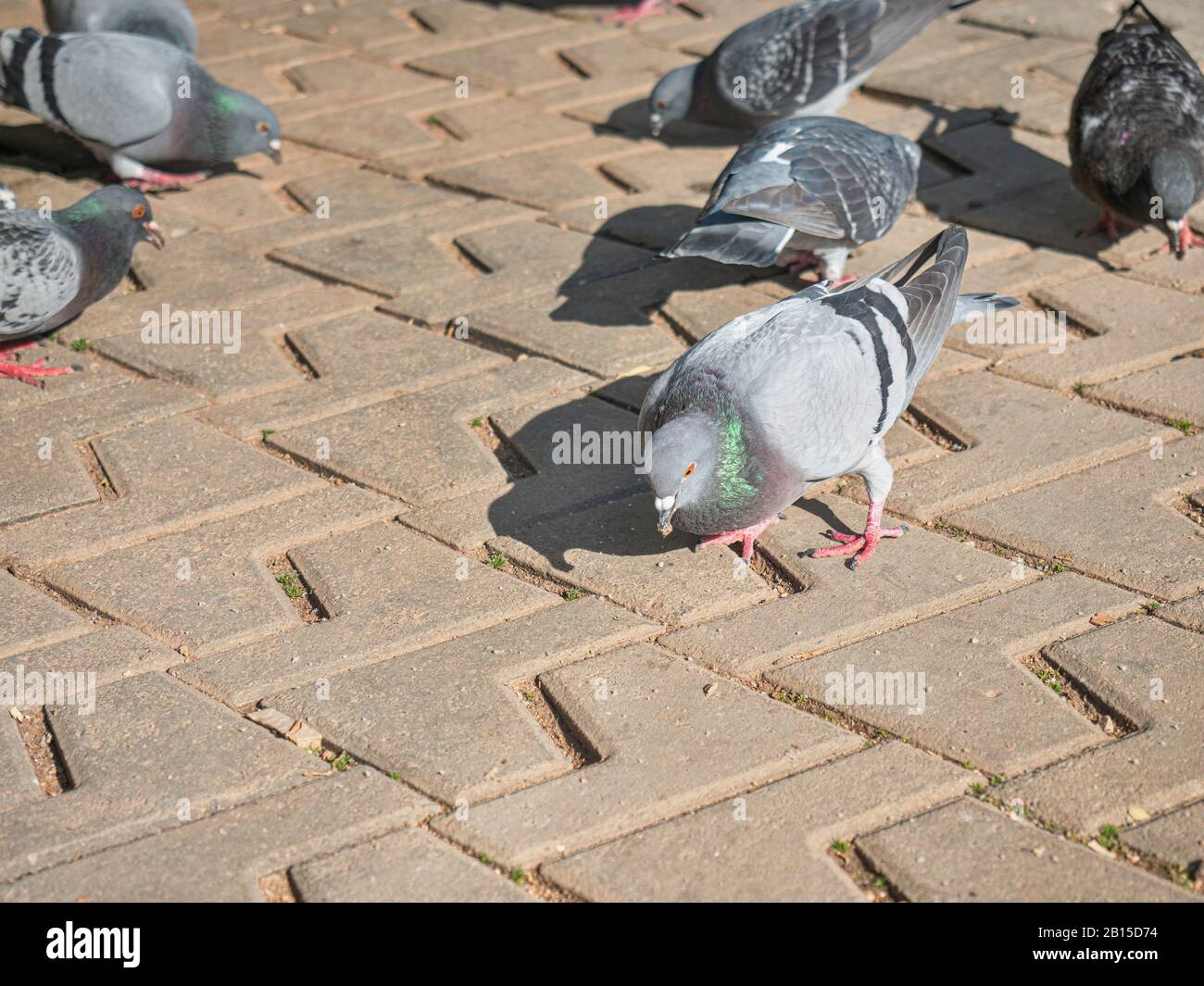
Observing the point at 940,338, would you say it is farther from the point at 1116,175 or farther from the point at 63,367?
the point at 63,367

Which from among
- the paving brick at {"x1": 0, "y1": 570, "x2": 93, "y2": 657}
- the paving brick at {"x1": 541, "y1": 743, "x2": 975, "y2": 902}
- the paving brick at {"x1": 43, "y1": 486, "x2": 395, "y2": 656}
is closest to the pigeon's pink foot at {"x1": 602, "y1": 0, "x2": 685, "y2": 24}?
the paving brick at {"x1": 43, "y1": 486, "x2": 395, "y2": 656}

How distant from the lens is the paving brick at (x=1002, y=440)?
12.0 ft

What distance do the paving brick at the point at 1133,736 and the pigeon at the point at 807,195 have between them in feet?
5.64

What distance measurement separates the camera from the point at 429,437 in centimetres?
404

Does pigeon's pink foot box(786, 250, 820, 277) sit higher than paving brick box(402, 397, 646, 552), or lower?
higher

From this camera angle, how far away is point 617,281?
4891mm

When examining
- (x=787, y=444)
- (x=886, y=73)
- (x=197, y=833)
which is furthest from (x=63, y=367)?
A: (x=886, y=73)

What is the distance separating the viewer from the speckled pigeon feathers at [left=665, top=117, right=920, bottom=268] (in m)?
4.12

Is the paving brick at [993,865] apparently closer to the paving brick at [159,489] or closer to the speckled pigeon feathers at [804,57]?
the paving brick at [159,489]

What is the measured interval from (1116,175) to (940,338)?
5.27 feet

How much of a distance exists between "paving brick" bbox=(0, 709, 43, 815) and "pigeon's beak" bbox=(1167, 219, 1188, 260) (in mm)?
4190

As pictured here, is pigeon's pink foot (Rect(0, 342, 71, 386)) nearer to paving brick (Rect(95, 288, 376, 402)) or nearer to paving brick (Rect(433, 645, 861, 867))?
paving brick (Rect(95, 288, 376, 402))

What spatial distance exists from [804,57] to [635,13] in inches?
77.3

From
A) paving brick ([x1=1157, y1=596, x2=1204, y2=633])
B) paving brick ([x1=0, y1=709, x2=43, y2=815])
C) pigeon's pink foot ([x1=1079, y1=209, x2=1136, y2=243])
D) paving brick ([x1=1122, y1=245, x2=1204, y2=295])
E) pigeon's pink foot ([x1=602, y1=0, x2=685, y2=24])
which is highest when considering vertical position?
pigeon's pink foot ([x1=602, y1=0, x2=685, y2=24])
